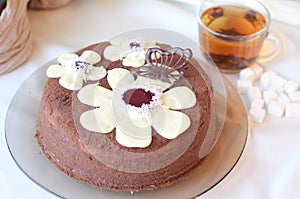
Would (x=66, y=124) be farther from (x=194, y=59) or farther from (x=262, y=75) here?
(x=262, y=75)

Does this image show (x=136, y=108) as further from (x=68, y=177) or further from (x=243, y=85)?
(x=243, y=85)

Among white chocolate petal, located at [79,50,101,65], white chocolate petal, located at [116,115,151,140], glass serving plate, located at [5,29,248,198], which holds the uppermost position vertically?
white chocolate petal, located at [79,50,101,65]

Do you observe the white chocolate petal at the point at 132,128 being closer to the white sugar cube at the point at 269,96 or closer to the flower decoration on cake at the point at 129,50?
the flower decoration on cake at the point at 129,50

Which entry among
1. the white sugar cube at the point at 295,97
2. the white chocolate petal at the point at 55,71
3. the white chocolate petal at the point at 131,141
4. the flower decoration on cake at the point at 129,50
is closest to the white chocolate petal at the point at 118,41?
the flower decoration on cake at the point at 129,50

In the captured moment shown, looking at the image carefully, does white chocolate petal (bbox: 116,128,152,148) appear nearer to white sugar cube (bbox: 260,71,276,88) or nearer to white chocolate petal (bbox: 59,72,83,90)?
white chocolate petal (bbox: 59,72,83,90)

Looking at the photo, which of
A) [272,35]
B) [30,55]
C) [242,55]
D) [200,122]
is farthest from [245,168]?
[30,55]

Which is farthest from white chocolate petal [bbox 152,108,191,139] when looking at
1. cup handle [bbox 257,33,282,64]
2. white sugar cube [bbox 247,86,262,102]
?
cup handle [bbox 257,33,282,64]
